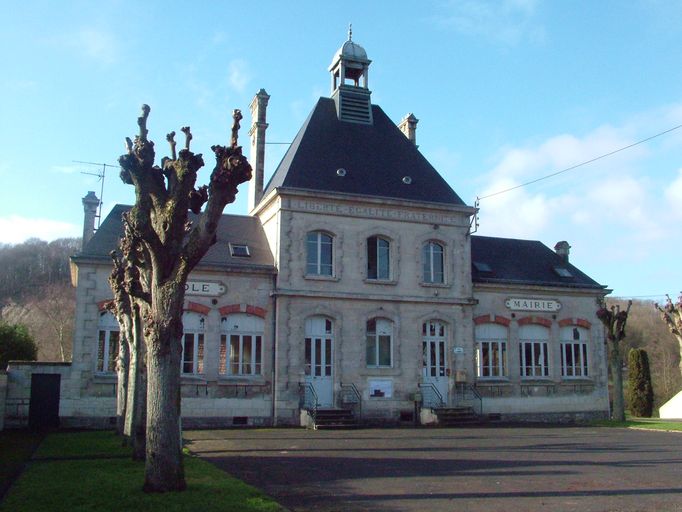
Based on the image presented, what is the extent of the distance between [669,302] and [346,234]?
11407 millimetres

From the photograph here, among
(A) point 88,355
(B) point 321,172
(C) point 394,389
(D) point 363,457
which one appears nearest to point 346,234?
(B) point 321,172

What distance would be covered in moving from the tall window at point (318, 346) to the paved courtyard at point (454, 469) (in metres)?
3.81

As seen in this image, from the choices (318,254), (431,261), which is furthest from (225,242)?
(431,261)

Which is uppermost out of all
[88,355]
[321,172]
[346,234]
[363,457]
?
[321,172]

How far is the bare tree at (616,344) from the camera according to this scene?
2375 centimetres

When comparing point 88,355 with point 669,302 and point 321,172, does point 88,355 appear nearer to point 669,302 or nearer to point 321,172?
point 321,172

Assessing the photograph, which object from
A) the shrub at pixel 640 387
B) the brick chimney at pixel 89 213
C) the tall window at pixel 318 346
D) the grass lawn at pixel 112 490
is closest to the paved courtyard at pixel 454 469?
the grass lawn at pixel 112 490

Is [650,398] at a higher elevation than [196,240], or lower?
lower

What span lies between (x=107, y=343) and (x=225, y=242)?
5.14m

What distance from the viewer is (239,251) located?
909 inches

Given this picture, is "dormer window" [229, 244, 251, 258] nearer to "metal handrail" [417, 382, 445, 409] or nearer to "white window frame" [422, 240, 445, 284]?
"white window frame" [422, 240, 445, 284]

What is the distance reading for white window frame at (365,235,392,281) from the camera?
77.8 feet

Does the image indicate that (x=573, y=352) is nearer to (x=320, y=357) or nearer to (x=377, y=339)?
(x=377, y=339)

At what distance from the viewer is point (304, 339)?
882 inches
